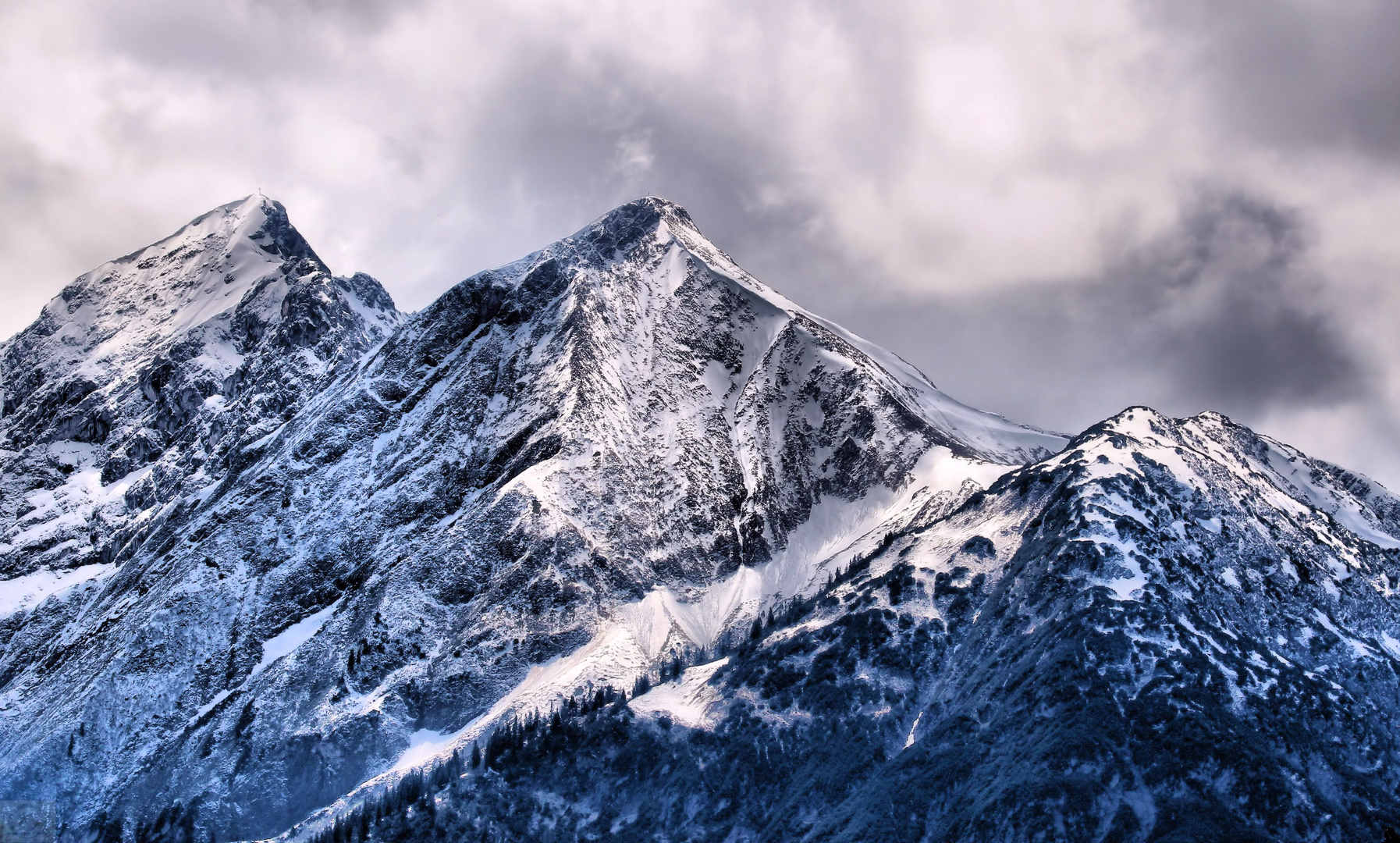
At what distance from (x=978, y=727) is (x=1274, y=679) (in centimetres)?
4847

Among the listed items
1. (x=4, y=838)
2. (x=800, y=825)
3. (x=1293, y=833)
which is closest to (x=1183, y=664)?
(x=1293, y=833)

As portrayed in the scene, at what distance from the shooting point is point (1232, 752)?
182375 millimetres

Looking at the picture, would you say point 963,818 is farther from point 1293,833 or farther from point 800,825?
point 1293,833

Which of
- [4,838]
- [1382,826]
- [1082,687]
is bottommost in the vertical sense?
[4,838]

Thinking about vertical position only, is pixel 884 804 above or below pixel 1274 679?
below

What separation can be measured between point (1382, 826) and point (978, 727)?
58.0m

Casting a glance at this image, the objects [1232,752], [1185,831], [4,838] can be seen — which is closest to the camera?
[1185,831]

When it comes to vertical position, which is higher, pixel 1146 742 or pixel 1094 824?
pixel 1146 742

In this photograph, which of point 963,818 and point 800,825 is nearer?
point 963,818

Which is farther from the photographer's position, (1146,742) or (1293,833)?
(1146,742)

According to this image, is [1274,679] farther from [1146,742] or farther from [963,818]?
[963,818]

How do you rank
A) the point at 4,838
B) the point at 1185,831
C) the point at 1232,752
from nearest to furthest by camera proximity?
1. the point at 1185,831
2. the point at 1232,752
3. the point at 4,838

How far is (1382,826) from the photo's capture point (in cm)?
17662

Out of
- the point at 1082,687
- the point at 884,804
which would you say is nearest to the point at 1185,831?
the point at 1082,687
